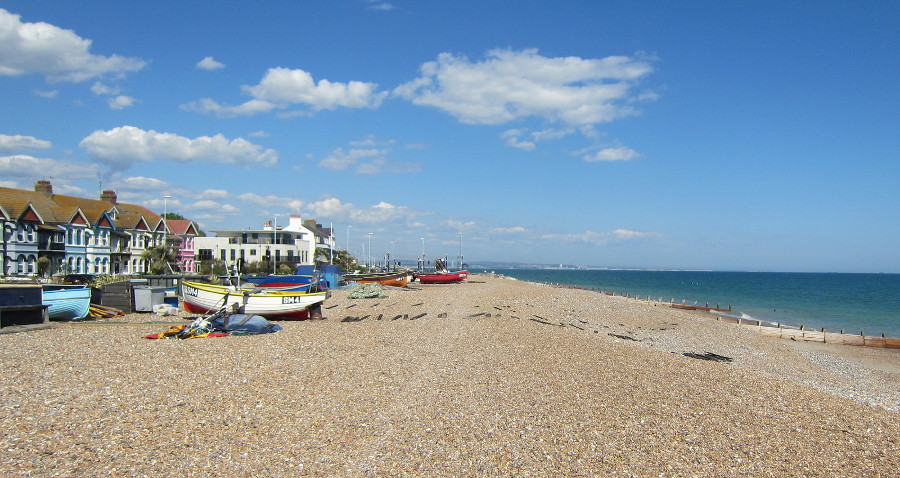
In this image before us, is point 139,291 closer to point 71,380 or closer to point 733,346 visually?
point 71,380

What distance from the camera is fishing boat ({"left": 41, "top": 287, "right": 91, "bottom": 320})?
886 inches

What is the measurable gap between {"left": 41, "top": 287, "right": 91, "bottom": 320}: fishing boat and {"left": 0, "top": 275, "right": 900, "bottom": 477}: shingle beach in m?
3.12

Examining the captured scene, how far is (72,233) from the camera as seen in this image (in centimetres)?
5169

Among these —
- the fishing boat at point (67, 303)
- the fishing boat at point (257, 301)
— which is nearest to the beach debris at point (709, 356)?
the fishing boat at point (257, 301)

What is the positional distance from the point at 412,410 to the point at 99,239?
53918mm

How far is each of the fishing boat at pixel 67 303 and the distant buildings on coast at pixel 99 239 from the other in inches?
528

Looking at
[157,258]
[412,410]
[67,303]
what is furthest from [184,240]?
[412,410]

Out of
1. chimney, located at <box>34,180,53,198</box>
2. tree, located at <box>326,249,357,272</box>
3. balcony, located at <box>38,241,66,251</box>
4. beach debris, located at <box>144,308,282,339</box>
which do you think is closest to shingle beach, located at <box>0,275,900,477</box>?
beach debris, located at <box>144,308,282,339</box>

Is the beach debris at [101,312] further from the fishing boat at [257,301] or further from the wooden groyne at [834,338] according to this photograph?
the wooden groyne at [834,338]

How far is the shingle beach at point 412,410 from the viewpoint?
8.65 meters

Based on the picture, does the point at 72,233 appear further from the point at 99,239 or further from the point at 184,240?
the point at 184,240

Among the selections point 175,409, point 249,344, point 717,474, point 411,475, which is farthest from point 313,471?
point 249,344

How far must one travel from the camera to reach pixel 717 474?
866 centimetres

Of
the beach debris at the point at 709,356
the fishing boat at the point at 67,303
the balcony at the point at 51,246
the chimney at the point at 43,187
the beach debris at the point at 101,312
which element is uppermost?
the chimney at the point at 43,187
